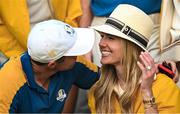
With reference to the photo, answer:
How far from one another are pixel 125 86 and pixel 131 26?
16.0 inches

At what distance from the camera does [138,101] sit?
414 centimetres

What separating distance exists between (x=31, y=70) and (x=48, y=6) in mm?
758

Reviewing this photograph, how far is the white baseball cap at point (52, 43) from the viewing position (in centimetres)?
394

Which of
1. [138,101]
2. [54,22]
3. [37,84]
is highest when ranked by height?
[54,22]

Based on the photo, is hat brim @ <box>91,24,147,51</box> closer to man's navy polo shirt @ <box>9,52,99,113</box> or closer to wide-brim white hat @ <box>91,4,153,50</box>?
wide-brim white hat @ <box>91,4,153,50</box>

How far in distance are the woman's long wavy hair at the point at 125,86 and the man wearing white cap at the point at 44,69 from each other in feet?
0.73

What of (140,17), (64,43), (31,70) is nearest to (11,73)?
(31,70)

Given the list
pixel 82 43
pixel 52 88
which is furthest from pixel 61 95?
pixel 82 43

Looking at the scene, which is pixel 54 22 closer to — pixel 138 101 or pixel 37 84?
pixel 37 84

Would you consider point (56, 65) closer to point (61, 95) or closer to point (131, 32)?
→ point (61, 95)

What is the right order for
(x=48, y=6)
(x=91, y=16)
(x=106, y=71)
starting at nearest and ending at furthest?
(x=106, y=71) < (x=48, y=6) < (x=91, y=16)

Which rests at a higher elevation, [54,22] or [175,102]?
[54,22]

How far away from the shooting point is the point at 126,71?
4.21 m

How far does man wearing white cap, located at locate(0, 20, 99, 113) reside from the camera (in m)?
3.94
